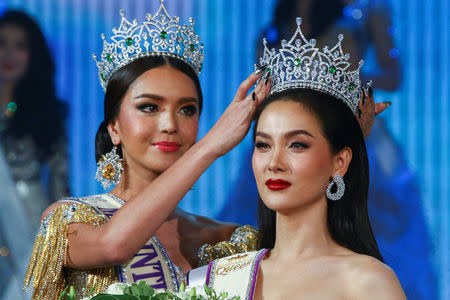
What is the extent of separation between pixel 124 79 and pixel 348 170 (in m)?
0.81

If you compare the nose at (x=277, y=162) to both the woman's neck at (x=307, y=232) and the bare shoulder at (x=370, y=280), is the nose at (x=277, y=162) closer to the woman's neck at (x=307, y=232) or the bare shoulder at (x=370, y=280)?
the woman's neck at (x=307, y=232)

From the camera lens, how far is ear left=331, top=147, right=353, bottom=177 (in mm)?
2357

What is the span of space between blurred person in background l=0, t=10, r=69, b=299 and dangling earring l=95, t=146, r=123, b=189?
1537mm

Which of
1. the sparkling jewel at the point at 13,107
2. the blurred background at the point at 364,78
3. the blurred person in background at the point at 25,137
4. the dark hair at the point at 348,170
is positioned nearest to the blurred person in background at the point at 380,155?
the blurred background at the point at 364,78

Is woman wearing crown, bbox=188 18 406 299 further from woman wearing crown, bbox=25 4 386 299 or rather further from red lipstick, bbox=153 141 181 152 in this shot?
red lipstick, bbox=153 141 181 152

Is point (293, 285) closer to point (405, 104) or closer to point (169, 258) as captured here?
point (169, 258)

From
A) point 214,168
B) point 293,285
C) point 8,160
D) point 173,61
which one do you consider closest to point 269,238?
point 293,285

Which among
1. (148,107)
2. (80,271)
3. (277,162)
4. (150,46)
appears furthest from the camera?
(150,46)

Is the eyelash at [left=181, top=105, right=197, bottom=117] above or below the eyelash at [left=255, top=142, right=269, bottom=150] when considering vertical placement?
above

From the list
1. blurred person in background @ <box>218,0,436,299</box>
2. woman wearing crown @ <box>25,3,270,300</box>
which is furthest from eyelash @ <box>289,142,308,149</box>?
blurred person in background @ <box>218,0,436,299</box>

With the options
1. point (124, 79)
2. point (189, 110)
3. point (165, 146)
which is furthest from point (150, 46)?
point (165, 146)

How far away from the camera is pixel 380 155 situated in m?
4.21

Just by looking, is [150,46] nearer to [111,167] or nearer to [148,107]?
[148,107]

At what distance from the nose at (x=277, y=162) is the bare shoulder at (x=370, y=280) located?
0.93ft
